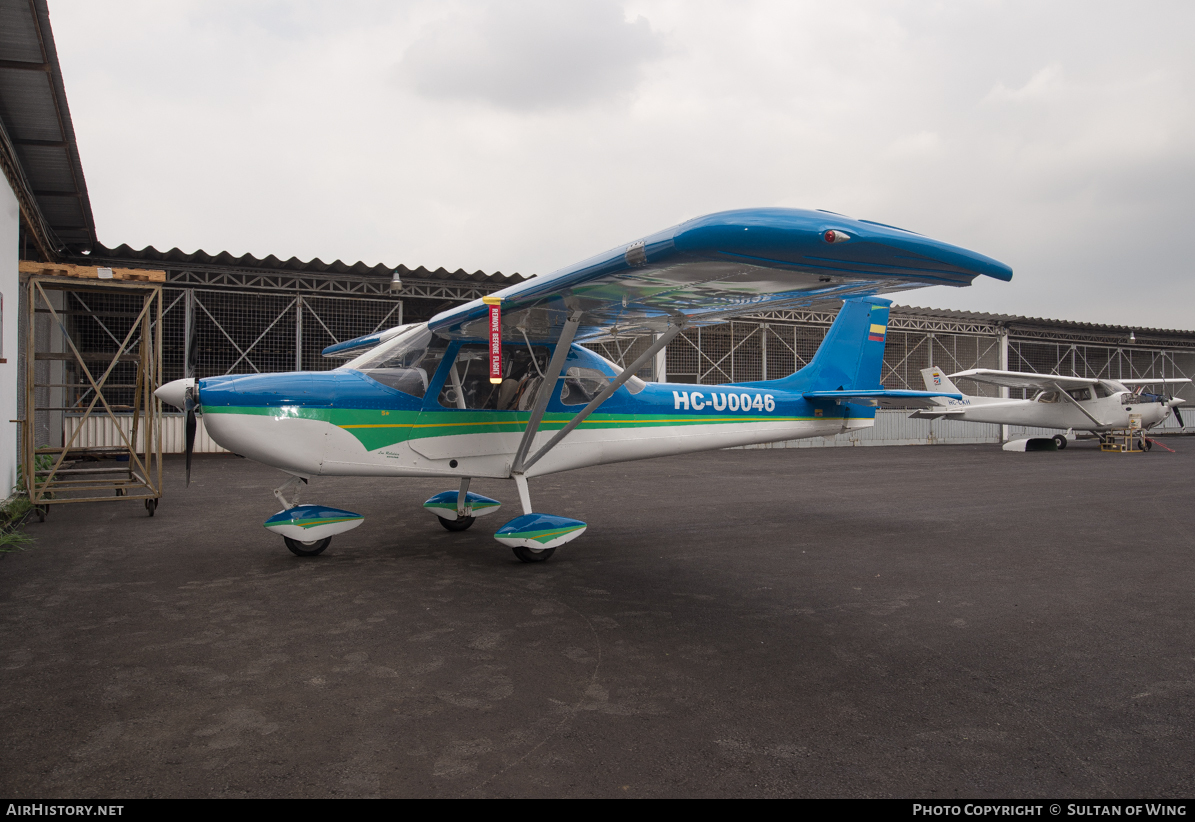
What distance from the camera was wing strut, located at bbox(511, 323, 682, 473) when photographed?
15.4 ft

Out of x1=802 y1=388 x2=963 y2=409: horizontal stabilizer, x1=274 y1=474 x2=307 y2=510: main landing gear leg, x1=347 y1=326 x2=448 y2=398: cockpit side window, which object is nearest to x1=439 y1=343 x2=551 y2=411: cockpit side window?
x1=347 y1=326 x2=448 y2=398: cockpit side window

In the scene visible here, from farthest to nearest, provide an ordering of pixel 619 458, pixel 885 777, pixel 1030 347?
pixel 1030 347, pixel 619 458, pixel 885 777

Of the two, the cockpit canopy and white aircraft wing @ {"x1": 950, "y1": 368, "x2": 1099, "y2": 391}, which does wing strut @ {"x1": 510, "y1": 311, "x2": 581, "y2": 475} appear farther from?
white aircraft wing @ {"x1": 950, "y1": 368, "x2": 1099, "y2": 391}

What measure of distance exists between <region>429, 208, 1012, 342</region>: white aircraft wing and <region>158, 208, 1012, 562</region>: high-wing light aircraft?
0.03ft

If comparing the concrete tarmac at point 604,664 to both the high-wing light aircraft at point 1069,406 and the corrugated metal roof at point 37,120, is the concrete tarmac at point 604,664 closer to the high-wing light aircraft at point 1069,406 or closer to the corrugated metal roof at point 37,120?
the corrugated metal roof at point 37,120

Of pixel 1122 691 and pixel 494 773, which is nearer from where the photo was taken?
pixel 494 773

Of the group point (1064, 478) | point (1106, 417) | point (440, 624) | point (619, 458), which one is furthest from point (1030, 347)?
point (440, 624)

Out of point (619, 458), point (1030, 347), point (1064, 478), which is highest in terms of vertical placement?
point (1030, 347)

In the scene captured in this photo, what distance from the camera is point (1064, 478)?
1175 centimetres

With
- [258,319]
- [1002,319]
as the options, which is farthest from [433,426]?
[1002,319]

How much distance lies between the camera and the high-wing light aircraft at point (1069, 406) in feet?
65.3
